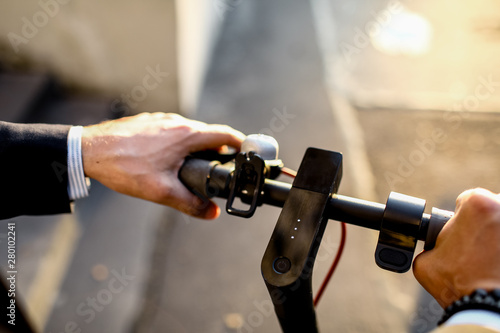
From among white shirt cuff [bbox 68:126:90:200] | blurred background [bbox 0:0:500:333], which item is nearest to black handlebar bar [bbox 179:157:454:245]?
white shirt cuff [bbox 68:126:90:200]

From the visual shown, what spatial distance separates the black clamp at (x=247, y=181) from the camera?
1134 mm

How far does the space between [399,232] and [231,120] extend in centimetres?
407

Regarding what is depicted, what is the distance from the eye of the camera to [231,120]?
498 cm

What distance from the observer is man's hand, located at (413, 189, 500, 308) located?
0.84 m

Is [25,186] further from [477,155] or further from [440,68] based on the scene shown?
[440,68]

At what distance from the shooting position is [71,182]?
1.44 meters

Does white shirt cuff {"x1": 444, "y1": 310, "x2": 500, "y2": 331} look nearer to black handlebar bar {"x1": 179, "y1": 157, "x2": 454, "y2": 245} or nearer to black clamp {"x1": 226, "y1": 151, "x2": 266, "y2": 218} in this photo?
black handlebar bar {"x1": 179, "y1": 157, "x2": 454, "y2": 245}

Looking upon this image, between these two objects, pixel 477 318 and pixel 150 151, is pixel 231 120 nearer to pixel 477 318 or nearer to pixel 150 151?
pixel 150 151

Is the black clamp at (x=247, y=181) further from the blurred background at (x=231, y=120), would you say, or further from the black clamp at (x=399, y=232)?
the blurred background at (x=231, y=120)

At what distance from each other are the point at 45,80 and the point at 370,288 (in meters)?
3.63

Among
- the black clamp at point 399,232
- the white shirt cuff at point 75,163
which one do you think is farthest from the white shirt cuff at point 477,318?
the white shirt cuff at point 75,163

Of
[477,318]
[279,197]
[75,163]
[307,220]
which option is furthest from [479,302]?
[75,163]

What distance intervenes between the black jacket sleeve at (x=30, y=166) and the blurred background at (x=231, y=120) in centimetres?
158

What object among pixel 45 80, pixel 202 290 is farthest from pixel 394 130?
pixel 45 80
